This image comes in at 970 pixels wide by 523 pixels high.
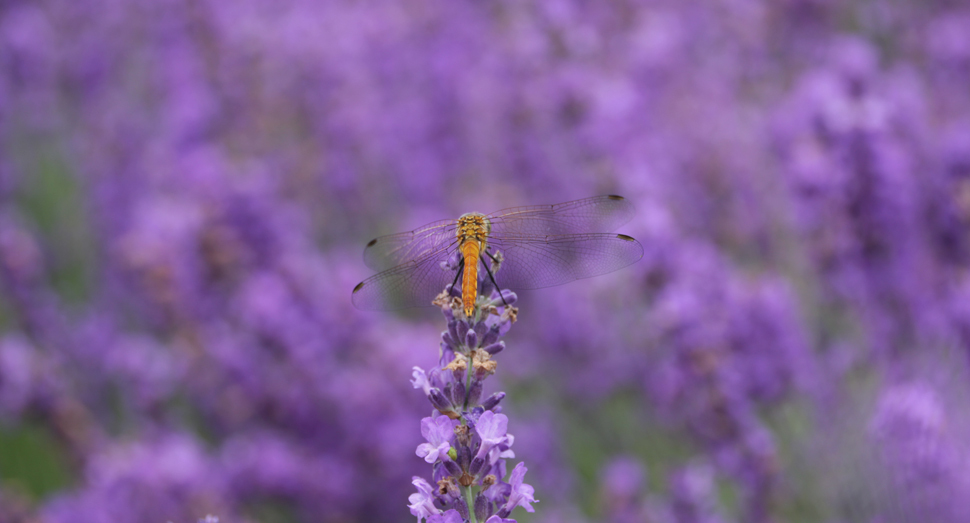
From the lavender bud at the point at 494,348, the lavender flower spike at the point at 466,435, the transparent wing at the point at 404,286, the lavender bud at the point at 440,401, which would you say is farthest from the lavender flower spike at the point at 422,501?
the transparent wing at the point at 404,286

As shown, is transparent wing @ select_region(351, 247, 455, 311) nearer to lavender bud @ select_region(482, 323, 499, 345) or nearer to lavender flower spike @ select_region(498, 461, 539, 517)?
lavender bud @ select_region(482, 323, 499, 345)

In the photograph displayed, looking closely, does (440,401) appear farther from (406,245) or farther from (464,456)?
(406,245)

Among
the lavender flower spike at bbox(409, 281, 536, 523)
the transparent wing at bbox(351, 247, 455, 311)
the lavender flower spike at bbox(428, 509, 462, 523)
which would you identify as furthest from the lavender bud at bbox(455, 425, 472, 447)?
the transparent wing at bbox(351, 247, 455, 311)

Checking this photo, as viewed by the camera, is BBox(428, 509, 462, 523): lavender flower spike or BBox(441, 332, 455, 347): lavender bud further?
BBox(441, 332, 455, 347): lavender bud

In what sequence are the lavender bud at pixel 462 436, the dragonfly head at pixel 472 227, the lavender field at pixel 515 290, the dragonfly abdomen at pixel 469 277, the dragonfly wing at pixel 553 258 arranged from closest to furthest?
the lavender bud at pixel 462 436 → the dragonfly abdomen at pixel 469 277 → the dragonfly head at pixel 472 227 → the dragonfly wing at pixel 553 258 → the lavender field at pixel 515 290

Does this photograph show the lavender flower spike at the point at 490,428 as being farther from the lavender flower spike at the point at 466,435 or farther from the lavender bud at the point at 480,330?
the lavender bud at the point at 480,330

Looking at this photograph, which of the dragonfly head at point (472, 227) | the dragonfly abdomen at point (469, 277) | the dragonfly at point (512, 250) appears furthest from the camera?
the dragonfly at point (512, 250)
